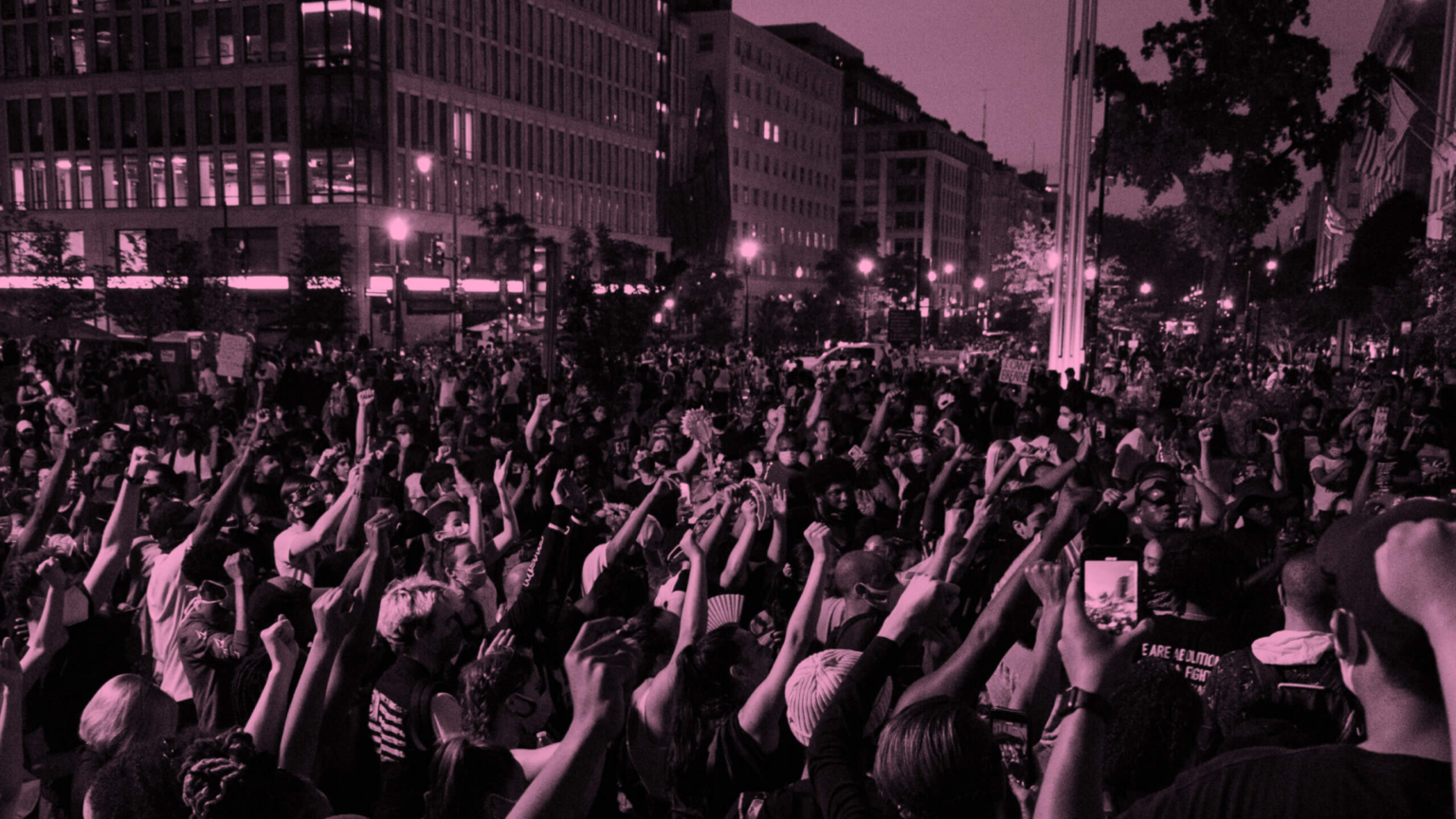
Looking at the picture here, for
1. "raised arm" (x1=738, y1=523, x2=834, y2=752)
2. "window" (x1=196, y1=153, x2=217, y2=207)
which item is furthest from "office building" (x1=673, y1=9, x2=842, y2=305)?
"raised arm" (x1=738, y1=523, x2=834, y2=752)

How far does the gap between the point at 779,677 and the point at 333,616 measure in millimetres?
1528

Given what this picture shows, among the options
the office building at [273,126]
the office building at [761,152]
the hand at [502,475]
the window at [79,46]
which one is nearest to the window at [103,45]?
the office building at [273,126]

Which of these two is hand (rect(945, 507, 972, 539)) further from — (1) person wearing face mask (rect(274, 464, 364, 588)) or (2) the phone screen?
(1) person wearing face mask (rect(274, 464, 364, 588))

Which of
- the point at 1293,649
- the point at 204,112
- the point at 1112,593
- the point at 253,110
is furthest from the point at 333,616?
the point at 204,112

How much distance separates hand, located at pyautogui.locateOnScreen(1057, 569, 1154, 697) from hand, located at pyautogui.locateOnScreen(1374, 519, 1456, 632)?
736 millimetres

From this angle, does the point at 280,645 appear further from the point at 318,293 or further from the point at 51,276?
the point at 318,293

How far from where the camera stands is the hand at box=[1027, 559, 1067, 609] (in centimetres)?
281

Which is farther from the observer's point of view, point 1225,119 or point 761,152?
point 761,152

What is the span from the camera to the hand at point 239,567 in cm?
523

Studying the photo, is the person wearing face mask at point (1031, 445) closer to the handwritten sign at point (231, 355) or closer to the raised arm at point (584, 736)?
the raised arm at point (584, 736)

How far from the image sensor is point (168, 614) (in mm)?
5668

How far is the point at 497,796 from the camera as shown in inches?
123

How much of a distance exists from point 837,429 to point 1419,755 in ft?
38.8

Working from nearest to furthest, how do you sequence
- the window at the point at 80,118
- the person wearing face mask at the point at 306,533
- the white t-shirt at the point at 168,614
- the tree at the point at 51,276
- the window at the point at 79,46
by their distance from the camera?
the white t-shirt at the point at 168,614, the person wearing face mask at the point at 306,533, the tree at the point at 51,276, the window at the point at 79,46, the window at the point at 80,118
